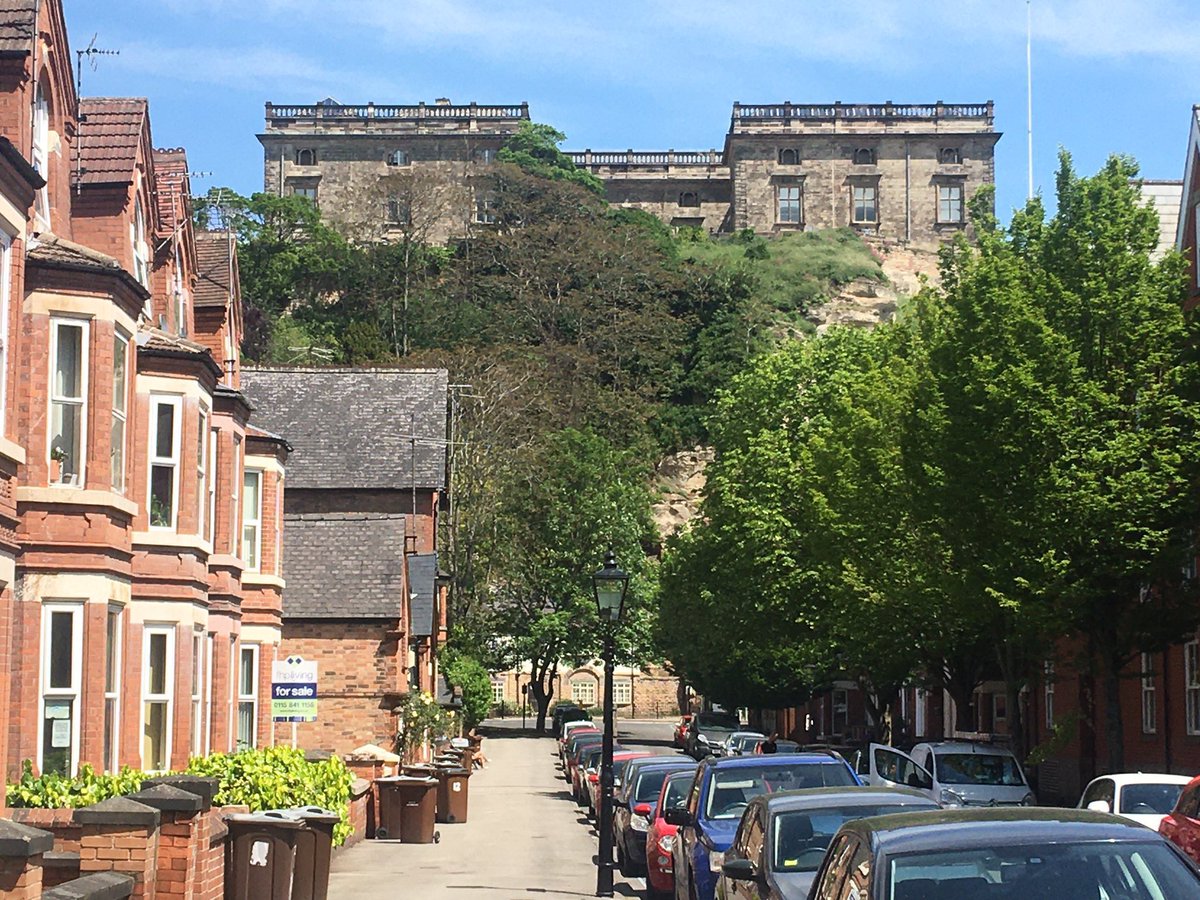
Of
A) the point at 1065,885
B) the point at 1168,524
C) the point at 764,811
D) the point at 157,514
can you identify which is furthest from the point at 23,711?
the point at 1168,524

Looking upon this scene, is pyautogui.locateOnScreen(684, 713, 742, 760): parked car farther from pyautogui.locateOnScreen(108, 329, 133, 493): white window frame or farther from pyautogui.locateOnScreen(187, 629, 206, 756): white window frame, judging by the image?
pyautogui.locateOnScreen(108, 329, 133, 493): white window frame

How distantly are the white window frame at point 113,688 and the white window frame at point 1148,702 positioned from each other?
72.5ft

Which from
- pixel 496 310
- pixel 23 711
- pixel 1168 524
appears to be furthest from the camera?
pixel 496 310

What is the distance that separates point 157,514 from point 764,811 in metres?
11.3

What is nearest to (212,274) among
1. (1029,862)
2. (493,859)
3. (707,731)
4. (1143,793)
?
(493,859)

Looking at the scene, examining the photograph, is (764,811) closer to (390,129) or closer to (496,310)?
(496,310)

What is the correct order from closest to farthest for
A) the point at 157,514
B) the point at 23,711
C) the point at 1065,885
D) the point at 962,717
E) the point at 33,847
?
the point at 1065,885 < the point at 33,847 < the point at 23,711 < the point at 157,514 < the point at 962,717

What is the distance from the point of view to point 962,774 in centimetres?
2816

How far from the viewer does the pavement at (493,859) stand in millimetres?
21422

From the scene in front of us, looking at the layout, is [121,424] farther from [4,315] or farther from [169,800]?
[169,800]

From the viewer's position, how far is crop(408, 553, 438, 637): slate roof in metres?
43.2

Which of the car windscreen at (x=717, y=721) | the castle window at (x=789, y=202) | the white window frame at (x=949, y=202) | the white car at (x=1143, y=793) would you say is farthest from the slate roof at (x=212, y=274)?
the white window frame at (x=949, y=202)

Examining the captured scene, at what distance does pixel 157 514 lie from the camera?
73.5 ft

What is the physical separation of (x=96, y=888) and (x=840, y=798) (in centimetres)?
543
